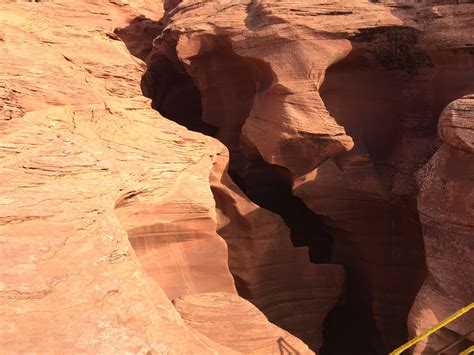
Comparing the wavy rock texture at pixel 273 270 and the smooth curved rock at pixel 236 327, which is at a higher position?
the smooth curved rock at pixel 236 327

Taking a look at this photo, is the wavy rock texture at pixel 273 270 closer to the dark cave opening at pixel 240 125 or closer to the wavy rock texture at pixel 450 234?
the dark cave opening at pixel 240 125

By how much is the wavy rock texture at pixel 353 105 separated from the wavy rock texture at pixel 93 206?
2489 mm

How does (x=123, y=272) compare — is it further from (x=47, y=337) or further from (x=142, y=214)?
(x=142, y=214)

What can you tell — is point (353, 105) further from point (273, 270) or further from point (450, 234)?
point (450, 234)

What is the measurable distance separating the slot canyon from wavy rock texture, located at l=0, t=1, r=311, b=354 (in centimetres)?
2

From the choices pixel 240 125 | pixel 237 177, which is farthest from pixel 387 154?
pixel 237 177

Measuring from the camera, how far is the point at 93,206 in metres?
4.96

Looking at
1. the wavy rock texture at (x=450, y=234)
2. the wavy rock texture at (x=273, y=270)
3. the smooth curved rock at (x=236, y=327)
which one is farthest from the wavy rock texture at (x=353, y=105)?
the smooth curved rock at (x=236, y=327)

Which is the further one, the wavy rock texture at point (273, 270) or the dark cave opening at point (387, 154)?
the dark cave opening at point (387, 154)

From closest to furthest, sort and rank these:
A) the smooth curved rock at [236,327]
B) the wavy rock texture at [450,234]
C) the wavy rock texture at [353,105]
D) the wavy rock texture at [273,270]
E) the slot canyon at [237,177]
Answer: the slot canyon at [237,177] < the smooth curved rock at [236,327] < the wavy rock texture at [450,234] < the wavy rock texture at [273,270] < the wavy rock texture at [353,105]

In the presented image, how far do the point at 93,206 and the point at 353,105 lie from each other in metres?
7.68

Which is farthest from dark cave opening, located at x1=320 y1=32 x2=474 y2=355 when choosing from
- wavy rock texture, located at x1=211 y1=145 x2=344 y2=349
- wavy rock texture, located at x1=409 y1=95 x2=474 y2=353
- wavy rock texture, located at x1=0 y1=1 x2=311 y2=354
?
wavy rock texture, located at x1=0 y1=1 x2=311 y2=354

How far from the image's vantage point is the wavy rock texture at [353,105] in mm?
9656

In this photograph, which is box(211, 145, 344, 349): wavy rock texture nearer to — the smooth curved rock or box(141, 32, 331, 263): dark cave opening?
box(141, 32, 331, 263): dark cave opening
